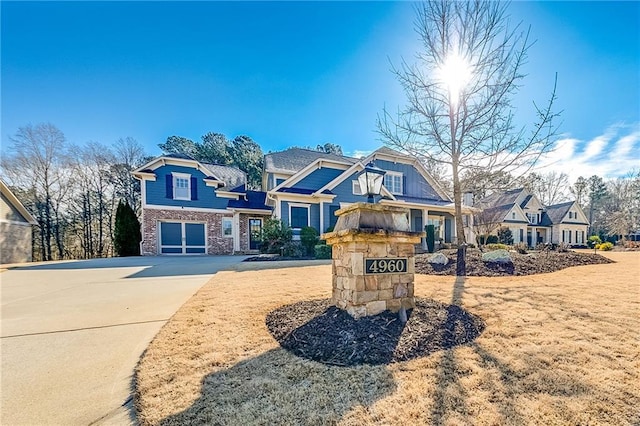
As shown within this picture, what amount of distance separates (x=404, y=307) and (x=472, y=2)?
9.14 meters

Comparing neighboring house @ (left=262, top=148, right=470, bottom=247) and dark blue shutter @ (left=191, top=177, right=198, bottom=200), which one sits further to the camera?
dark blue shutter @ (left=191, top=177, right=198, bottom=200)

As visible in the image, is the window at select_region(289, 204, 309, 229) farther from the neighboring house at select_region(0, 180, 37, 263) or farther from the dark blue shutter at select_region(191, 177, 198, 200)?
the neighboring house at select_region(0, 180, 37, 263)

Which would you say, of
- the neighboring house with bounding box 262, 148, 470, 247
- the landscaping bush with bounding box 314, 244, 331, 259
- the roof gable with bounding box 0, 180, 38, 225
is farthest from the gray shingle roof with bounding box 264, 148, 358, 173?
the roof gable with bounding box 0, 180, 38, 225

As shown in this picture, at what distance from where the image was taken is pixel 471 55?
8078 mm

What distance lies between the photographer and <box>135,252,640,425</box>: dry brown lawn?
1805 millimetres

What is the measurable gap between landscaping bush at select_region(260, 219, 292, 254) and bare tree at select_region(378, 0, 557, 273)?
671cm

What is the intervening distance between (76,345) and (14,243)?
52.4 ft

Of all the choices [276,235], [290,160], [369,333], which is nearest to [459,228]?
[369,333]

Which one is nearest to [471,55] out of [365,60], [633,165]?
[365,60]

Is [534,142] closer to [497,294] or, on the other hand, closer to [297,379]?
[497,294]

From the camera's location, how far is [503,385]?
2133mm

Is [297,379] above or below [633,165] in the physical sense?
below

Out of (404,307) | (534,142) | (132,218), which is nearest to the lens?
(404,307)

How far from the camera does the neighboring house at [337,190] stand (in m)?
14.2
